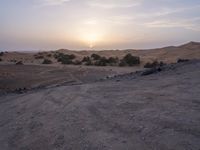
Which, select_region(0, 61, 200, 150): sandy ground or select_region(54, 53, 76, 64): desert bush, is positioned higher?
select_region(0, 61, 200, 150): sandy ground

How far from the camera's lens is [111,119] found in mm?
9664

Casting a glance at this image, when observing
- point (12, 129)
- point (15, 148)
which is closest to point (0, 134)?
point (12, 129)

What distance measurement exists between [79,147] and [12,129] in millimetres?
3151

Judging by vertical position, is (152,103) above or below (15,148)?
above

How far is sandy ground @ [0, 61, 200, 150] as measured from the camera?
7.95 m

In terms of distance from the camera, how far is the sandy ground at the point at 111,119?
7.95m

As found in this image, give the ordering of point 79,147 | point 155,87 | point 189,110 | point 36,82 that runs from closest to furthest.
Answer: point 79,147, point 189,110, point 155,87, point 36,82

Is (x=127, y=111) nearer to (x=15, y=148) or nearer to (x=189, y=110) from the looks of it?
(x=189, y=110)

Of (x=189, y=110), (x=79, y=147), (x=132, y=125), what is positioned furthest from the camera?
(x=189, y=110)

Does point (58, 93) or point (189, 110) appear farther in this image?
point (58, 93)

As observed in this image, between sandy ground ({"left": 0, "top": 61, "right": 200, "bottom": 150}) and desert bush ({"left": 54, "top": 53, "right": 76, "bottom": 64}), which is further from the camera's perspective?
desert bush ({"left": 54, "top": 53, "right": 76, "bottom": 64})

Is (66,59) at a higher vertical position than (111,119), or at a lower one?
lower

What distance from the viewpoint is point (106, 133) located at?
8625mm

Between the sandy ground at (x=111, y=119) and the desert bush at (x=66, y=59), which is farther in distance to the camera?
the desert bush at (x=66, y=59)
